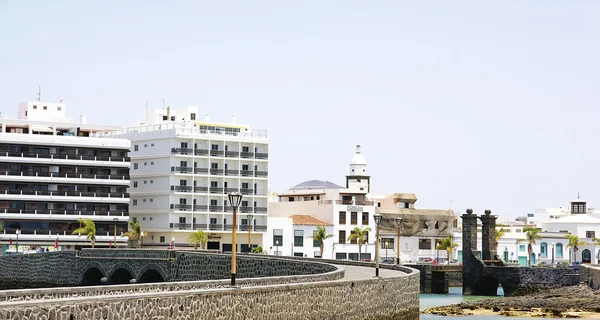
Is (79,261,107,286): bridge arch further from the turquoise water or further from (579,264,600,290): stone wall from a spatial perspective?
(579,264,600,290): stone wall

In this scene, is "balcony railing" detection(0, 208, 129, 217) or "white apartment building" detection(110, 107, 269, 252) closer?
"balcony railing" detection(0, 208, 129, 217)

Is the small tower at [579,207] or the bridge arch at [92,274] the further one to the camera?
the small tower at [579,207]

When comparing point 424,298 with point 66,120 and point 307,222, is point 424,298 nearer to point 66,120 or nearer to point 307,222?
point 307,222

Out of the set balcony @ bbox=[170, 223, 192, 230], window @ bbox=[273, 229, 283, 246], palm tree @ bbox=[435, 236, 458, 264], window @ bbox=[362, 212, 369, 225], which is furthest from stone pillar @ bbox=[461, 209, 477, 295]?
palm tree @ bbox=[435, 236, 458, 264]

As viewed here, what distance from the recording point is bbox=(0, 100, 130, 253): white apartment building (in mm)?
98500

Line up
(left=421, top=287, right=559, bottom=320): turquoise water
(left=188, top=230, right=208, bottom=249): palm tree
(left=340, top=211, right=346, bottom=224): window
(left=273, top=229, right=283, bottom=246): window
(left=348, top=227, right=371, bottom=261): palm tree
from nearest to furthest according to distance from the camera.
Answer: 1. (left=421, top=287, right=559, bottom=320): turquoise water
2. (left=188, top=230, right=208, bottom=249): palm tree
3. (left=273, top=229, right=283, bottom=246): window
4. (left=348, top=227, right=371, bottom=261): palm tree
5. (left=340, top=211, right=346, bottom=224): window

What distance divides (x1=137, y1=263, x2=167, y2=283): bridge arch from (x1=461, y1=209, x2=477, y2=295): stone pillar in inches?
1012

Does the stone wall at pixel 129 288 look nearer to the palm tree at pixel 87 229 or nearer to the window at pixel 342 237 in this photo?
the palm tree at pixel 87 229

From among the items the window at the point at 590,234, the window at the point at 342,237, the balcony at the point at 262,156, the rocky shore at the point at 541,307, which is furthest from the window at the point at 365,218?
the rocky shore at the point at 541,307

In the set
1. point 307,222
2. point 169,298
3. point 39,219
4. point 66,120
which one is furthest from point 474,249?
point 169,298

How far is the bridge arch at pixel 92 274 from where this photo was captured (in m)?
73.0

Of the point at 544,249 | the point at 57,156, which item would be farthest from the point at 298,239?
the point at 544,249

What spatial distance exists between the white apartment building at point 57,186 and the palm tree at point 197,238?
6140 millimetres

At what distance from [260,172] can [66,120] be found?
20.6m
